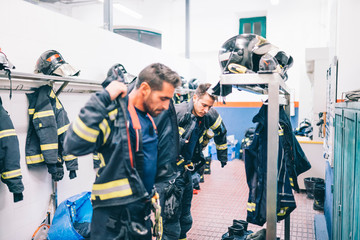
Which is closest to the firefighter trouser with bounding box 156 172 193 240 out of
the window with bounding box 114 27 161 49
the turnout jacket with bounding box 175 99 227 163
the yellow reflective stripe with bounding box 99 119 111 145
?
the turnout jacket with bounding box 175 99 227 163

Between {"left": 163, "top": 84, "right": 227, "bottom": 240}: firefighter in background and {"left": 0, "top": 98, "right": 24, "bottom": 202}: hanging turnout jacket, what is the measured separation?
57.6 inches

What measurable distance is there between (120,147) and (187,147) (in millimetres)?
1553

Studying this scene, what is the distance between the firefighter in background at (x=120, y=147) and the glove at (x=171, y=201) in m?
0.92

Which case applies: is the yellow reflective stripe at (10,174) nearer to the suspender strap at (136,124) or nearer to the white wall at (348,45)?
the suspender strap at (136,124)

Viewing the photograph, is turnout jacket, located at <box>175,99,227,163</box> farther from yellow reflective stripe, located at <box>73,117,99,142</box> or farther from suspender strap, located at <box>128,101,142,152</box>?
yellow reflective stripe, located at <box>73,117,99,142</box>

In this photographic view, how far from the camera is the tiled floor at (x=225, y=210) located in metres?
3.86

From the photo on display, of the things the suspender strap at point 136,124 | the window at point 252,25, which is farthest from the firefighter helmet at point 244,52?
the window at point 252,25

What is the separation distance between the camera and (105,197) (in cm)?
161

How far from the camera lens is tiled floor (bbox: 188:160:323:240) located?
3.86 metres

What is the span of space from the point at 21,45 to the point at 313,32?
26.8 feet

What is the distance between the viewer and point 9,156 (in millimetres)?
2754

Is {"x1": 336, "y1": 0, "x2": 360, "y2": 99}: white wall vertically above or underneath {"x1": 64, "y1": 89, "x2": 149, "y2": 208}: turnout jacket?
above

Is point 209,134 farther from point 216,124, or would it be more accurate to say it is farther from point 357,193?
point 357,193

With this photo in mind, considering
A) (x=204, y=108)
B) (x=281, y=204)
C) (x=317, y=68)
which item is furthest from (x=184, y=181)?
(x=317, y=68)
